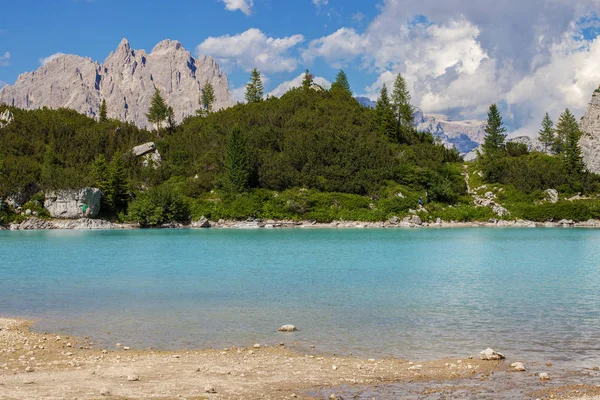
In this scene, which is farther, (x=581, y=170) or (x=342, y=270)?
(x=581, y=170)

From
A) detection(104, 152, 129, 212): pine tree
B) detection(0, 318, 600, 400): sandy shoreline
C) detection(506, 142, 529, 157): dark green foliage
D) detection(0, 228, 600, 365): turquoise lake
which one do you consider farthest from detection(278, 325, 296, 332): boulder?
detection(506, 142, 529, 157): dark green foliage

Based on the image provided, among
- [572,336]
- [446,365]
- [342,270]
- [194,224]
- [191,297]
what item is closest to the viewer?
[446,365]

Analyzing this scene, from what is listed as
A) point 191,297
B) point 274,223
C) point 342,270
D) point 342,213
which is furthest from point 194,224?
point 191,297

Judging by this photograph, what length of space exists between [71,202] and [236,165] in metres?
31.7

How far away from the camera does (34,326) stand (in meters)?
18.4

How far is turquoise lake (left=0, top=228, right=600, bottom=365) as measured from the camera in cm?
1636

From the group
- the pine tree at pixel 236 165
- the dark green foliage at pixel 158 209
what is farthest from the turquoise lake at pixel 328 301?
the pine tree at pixel 236 165

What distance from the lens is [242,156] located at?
349 feet

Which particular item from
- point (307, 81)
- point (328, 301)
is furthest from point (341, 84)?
point (328, 301)

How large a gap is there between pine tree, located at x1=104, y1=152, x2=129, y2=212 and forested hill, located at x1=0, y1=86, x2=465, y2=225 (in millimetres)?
198

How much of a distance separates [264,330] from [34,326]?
325 inches

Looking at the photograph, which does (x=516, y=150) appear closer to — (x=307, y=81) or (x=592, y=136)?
(x=592, y=136)

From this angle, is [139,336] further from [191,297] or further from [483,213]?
[483,213]

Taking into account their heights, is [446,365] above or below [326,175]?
below
